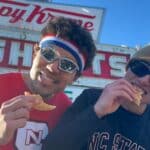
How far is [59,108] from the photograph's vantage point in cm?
249

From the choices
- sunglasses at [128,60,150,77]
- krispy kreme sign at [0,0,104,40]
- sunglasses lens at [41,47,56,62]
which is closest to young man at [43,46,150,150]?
sunglasses at [128,60,150,77]

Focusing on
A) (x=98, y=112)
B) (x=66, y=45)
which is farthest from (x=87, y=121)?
(x=66, y=45)

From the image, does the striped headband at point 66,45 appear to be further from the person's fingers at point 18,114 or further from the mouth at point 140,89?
the person's fingers at point 18,114

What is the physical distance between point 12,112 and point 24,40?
28.9 feet

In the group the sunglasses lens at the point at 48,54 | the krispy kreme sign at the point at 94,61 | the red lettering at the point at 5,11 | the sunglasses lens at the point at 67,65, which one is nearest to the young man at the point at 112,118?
the sunglasses lens at the point at 67,65

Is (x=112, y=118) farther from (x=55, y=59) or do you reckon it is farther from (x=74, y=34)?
(x=74, y=34)

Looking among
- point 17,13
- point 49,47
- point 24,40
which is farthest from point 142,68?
point 17,13

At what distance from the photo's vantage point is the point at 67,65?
235 cm

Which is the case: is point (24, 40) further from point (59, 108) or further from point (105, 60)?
point (59, 108)

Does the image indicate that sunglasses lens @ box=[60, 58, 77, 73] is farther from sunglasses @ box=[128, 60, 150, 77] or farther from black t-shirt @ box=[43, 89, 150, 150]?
sunglasses @ box=[128, 60, 150, 77]

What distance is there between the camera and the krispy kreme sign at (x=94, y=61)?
10.5m

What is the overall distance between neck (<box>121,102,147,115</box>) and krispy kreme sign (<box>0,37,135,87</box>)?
7812 mm

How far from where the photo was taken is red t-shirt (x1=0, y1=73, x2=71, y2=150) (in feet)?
7.61

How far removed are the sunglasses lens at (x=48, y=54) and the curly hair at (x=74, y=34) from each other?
19 cm
